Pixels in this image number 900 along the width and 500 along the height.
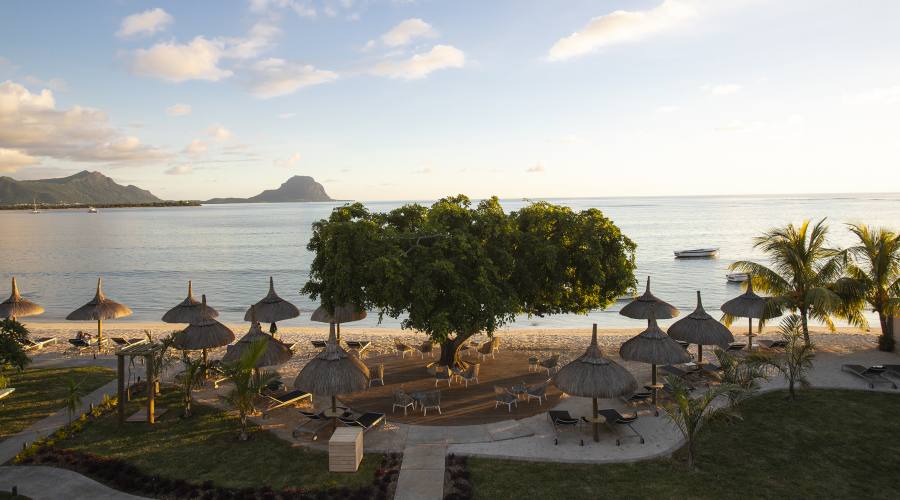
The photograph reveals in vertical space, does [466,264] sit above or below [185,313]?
above

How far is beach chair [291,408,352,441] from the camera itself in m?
11.1

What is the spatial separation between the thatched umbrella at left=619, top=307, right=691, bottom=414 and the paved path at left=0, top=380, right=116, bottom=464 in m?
14.1

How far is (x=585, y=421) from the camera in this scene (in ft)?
37.4

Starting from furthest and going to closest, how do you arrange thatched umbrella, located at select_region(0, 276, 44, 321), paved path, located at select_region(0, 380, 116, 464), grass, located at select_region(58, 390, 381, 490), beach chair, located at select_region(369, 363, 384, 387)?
thatched umbrella, located at select_region(0, 276, 44, 321), beach chair, located at select_region(369, 363, 384, 387), paved path, located at select_region(0, 380, 116, 464), grass, located at select_region(58, 390, 381, 490)

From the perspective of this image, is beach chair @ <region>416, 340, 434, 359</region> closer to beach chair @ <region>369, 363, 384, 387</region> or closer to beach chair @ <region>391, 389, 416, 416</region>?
beach chair @ <region>369, 363, 384, 387</region>

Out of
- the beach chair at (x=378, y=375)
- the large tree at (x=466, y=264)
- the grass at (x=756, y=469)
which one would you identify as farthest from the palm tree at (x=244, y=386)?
the grass at (x=756, y=469)

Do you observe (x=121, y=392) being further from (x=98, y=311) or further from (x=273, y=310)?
(x=98, y=311)

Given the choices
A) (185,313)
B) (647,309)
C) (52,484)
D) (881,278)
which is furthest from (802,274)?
(52,484)

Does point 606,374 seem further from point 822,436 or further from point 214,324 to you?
point 214,324

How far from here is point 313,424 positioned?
11.5 meters

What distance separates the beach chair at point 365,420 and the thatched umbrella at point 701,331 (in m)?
9.22

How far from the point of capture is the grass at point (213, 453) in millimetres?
9133

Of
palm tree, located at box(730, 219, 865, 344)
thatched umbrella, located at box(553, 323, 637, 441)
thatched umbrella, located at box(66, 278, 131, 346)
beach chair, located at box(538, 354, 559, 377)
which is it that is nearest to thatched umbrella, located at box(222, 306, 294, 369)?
thatched umbrella, located at box(553, 323, 637, 441)

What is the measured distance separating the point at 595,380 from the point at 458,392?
14.7 ft
